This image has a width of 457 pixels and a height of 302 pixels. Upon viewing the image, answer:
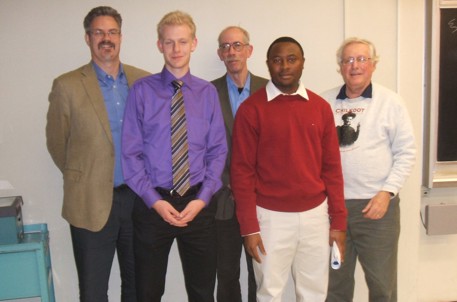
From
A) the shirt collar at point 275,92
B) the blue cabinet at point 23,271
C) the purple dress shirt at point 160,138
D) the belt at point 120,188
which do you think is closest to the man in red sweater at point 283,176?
the shirt collar at point 275,92

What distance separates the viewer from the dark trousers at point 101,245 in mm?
1994

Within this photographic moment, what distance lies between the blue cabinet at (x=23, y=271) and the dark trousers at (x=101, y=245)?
10.0 inches

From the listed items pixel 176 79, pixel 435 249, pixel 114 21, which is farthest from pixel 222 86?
pixel 435 249

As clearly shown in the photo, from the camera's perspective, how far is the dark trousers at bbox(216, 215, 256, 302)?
216 centimetres

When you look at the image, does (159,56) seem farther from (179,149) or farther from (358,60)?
(358,60)

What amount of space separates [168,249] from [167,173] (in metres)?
0.35


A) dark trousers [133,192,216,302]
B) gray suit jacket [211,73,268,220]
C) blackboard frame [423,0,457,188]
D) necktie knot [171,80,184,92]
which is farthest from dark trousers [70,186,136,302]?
blackboard frame [423,0,457,188]

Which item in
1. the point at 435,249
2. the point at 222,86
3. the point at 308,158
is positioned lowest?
the point at 435,249

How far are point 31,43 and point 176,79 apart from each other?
113 cm

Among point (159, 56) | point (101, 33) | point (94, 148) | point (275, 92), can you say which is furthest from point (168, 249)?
point (159, 56)

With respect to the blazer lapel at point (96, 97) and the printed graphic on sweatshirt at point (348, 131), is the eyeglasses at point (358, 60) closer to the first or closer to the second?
the printed graphic on sweatshirt at point (348, 131)

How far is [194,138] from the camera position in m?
1.83

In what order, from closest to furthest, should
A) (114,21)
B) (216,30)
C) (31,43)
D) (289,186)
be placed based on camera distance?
(289,186) < (114,21) < (31,43) < (216,30)

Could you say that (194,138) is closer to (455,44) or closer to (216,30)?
(216,30)
